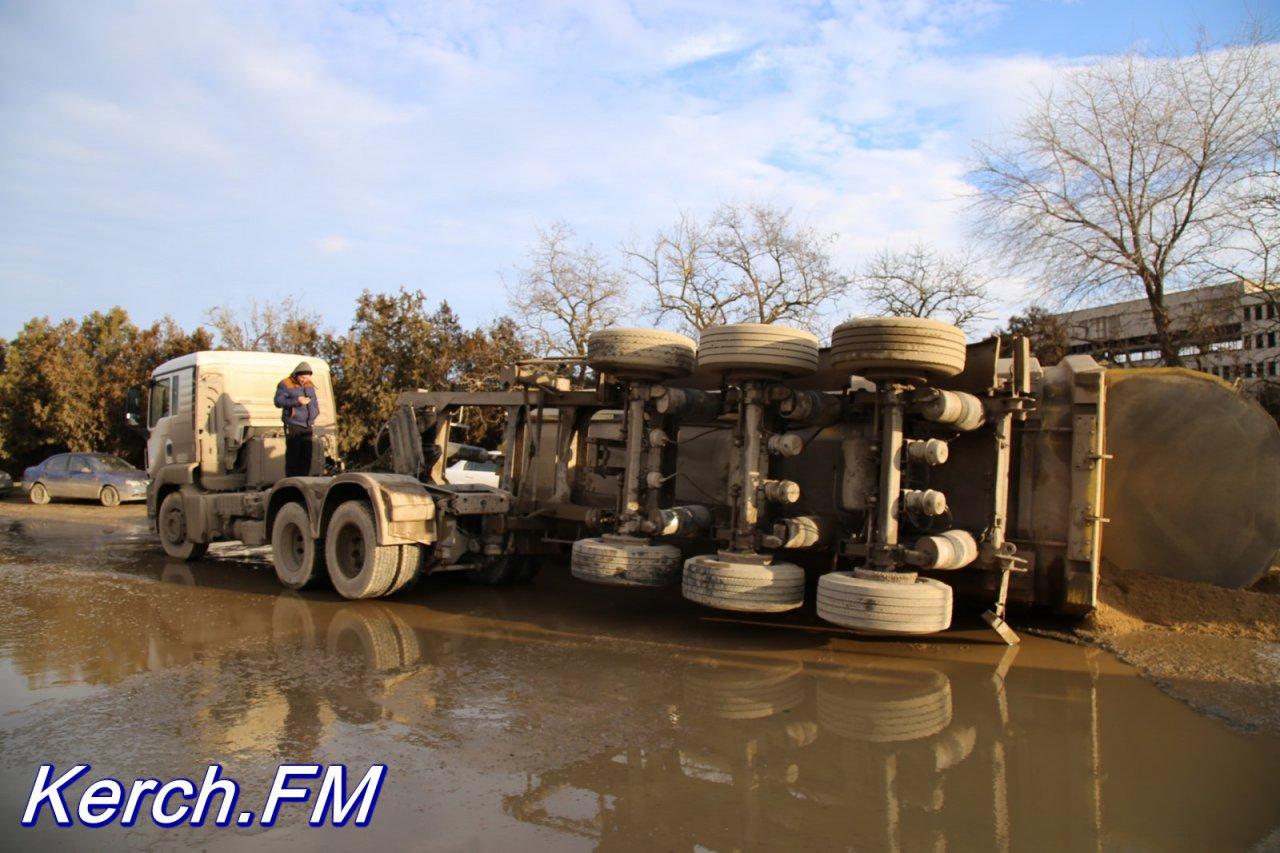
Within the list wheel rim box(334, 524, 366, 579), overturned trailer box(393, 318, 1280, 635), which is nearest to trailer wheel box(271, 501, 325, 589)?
wheel rim box(334, 524, 366, 579)

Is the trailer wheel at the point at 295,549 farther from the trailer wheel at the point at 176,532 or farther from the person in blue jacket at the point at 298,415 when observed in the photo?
the trailer wheel at the point at 176,532

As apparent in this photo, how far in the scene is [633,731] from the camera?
5.30 m

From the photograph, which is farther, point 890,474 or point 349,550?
point 349,550

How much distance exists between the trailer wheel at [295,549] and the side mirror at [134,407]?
477 cm

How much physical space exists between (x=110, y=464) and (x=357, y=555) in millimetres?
17204

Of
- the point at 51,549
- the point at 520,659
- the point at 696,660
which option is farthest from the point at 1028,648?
the point at 51,549

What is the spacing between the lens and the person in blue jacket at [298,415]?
11.3 metres

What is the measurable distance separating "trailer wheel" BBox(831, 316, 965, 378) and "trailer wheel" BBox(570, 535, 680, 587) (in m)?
2.38

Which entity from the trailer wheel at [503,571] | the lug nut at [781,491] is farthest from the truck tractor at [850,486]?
the trailer wheel at [503,571]

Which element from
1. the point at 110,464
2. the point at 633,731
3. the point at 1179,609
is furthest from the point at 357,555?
the point at 110,464

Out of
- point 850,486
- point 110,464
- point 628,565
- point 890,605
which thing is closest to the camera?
point 890,605

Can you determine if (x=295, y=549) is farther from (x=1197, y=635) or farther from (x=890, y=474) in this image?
(x=1197, y=635)

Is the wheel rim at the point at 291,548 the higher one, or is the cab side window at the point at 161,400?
the cab side window at the point at 161,400

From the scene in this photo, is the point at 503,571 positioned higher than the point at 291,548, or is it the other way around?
the point at 291,548
